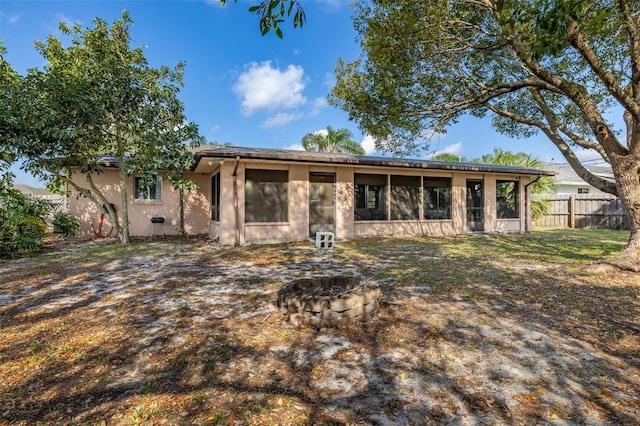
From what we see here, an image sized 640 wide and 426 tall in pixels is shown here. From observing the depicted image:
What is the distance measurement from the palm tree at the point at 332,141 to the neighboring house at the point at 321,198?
12.0 m

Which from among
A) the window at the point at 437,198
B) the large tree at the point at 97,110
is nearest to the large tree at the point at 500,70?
the window at the point at 437,198

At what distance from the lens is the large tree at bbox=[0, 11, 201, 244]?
7578mm

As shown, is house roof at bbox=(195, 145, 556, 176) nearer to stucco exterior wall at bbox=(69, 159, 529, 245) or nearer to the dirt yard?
A: stucco exterior wall at bbox=(69, 159, 529, 245)

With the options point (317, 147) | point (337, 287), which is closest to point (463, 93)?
point (337, 287)

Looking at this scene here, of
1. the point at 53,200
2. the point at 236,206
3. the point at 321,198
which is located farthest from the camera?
the point at 53,200

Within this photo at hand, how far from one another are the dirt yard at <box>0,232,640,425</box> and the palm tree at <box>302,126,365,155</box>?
1829 centimetres

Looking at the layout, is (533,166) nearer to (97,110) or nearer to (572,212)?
(572,212)

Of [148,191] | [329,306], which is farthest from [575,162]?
[148,191]

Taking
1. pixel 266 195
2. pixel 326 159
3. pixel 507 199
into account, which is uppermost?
pixel 326 159

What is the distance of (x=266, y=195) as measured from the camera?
916 centimetres

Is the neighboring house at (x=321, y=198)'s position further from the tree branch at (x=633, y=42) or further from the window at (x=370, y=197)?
the tree branch at (x=633, y=42)

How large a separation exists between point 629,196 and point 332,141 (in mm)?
18310

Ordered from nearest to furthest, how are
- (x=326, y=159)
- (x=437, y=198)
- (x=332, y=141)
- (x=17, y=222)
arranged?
1. (x=17, y=222)
2. (x=326, y=159)
3. (x=437, y=198)
4. (x=332, y=141)

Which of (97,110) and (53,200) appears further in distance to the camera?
(53,200)
